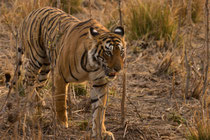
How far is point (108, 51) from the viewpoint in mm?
3027

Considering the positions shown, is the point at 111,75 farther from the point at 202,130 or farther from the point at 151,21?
the point at 151,21

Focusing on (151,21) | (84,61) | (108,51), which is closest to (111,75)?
(108,51)

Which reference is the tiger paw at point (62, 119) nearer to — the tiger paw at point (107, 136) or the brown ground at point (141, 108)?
the brown ground at point (141, 108)

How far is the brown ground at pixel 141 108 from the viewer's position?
3.48 metres

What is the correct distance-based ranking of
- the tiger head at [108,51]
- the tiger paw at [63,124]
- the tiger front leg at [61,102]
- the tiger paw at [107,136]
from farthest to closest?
the tiger paw at [63,124], the tiger front leg at [61,102], the tiger paw at [107,136], the tiger head at [108,51]

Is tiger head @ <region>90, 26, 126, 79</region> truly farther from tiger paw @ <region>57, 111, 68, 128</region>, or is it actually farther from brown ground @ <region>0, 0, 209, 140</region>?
tiger paw @ <region>57, 111, 68, 128</region>

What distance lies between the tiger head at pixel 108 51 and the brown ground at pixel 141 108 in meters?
0.41

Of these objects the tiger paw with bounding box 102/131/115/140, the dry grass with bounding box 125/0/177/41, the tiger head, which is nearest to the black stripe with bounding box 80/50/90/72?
the tiger head

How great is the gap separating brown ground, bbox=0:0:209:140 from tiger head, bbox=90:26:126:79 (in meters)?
0.41

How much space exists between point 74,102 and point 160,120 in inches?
39.6

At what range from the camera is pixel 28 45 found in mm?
4133

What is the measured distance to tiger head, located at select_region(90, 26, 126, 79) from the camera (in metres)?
2.97

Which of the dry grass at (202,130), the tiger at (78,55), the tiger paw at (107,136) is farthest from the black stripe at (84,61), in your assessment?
the dry grass at (202,130)

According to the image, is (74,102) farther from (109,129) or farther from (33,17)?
(33,17)
